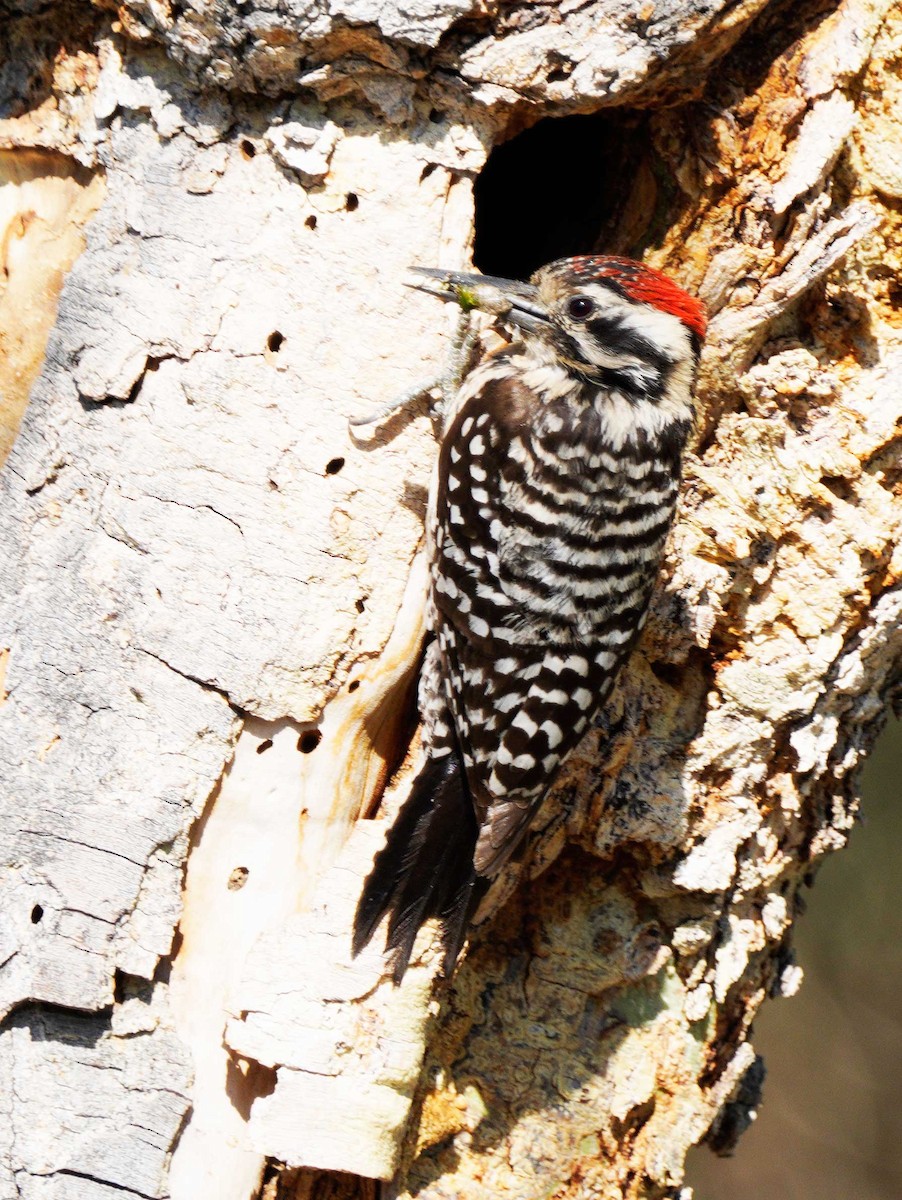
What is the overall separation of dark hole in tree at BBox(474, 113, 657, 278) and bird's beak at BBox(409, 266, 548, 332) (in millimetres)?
382

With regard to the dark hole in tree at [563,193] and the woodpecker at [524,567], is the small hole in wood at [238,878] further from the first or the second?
the dark hole in tree at [563,193]

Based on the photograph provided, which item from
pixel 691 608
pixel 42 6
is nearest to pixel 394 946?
pixel 691 608

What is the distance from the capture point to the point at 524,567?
310cm

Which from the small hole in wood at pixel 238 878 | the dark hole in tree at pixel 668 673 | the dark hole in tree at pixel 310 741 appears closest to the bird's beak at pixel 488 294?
the dark hole in tree at pixel 668 673

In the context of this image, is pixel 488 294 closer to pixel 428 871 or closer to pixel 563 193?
pixel 563 193

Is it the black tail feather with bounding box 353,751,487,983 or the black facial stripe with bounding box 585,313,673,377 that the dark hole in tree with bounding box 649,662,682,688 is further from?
the black facial stripe with bounding box 585,313,673,377

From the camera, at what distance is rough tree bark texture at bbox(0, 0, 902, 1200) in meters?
2.79

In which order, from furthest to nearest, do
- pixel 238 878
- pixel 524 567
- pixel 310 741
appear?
pixel 524 567 → pixel 310 741 → pixel 238 878

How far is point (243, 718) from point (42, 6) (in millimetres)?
1880

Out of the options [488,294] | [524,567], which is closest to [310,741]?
[524,567]

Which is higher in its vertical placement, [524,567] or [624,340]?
[624,340]

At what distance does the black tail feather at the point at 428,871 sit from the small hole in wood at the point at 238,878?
0.27 metres


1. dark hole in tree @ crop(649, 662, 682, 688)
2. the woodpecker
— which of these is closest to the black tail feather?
the woodpecker

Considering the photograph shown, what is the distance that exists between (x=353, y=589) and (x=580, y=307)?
3.07 feet
